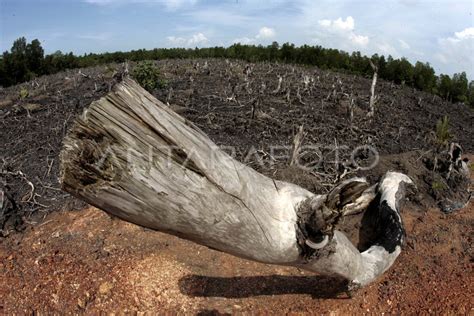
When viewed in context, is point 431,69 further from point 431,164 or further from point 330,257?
point 330,257

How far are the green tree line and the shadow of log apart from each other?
47.6ft

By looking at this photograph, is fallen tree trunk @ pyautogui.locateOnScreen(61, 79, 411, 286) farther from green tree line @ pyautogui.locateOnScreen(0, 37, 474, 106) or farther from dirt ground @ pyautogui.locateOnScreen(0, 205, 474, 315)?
green tree line @ pyautogui.locateOnScreen(0, 37, 474, 106)

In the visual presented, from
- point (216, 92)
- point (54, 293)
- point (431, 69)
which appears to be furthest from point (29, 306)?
point (431, 69)

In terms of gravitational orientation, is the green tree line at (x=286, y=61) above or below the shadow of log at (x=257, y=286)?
above

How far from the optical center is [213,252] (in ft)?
15.1

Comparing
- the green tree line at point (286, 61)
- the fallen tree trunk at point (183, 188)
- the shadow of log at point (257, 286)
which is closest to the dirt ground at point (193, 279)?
the shadow of log at point (257, 286)

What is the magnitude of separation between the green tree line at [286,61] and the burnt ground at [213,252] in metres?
7.66

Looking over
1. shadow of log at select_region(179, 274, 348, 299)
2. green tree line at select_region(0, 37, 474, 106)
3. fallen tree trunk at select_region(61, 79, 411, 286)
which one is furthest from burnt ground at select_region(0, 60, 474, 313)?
green tree line at select_region(0, 37, 474, 106)

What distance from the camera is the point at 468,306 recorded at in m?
3.69

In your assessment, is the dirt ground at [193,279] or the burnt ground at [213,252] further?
the burnt ground at [213,252]

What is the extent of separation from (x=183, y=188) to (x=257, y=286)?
8.75ft

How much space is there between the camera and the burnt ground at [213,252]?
12.7 feet

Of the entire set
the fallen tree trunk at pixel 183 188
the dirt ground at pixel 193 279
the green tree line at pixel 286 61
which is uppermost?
the green tree line at pixel 286 61

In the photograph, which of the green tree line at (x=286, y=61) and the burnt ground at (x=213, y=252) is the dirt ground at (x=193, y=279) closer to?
the burnt ground at (x=213, y=252)
